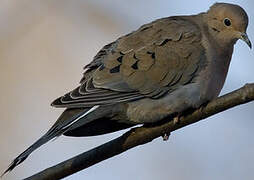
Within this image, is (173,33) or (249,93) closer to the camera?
(249,93)

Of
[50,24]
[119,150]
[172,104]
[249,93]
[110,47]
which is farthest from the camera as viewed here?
[50,24]

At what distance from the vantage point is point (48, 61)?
18.0 feet

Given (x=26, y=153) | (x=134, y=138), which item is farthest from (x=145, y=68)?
(x=26, y=153)

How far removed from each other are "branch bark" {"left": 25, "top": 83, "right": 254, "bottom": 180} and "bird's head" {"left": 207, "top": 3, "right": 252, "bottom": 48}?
571 mm

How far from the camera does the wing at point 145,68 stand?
342 centimetres

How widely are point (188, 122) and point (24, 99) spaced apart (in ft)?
8.95

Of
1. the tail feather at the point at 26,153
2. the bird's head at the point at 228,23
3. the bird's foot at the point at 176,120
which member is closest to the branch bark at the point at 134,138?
→ the bird's foot at the point at 176,120

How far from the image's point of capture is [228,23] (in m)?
3.71

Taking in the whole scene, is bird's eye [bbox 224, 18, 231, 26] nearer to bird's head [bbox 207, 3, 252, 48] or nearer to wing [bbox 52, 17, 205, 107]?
bird's head [bbox 207, 3, 252, 48]

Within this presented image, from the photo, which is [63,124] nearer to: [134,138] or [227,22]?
[134,138]

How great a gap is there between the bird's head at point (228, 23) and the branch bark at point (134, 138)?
1.87 feet

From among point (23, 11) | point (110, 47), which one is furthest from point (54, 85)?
point (110, 47)

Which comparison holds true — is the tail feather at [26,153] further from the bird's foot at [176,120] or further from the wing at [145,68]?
the bird's foot at [176,120]

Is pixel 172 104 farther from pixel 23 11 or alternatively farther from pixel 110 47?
pixel 23 11
